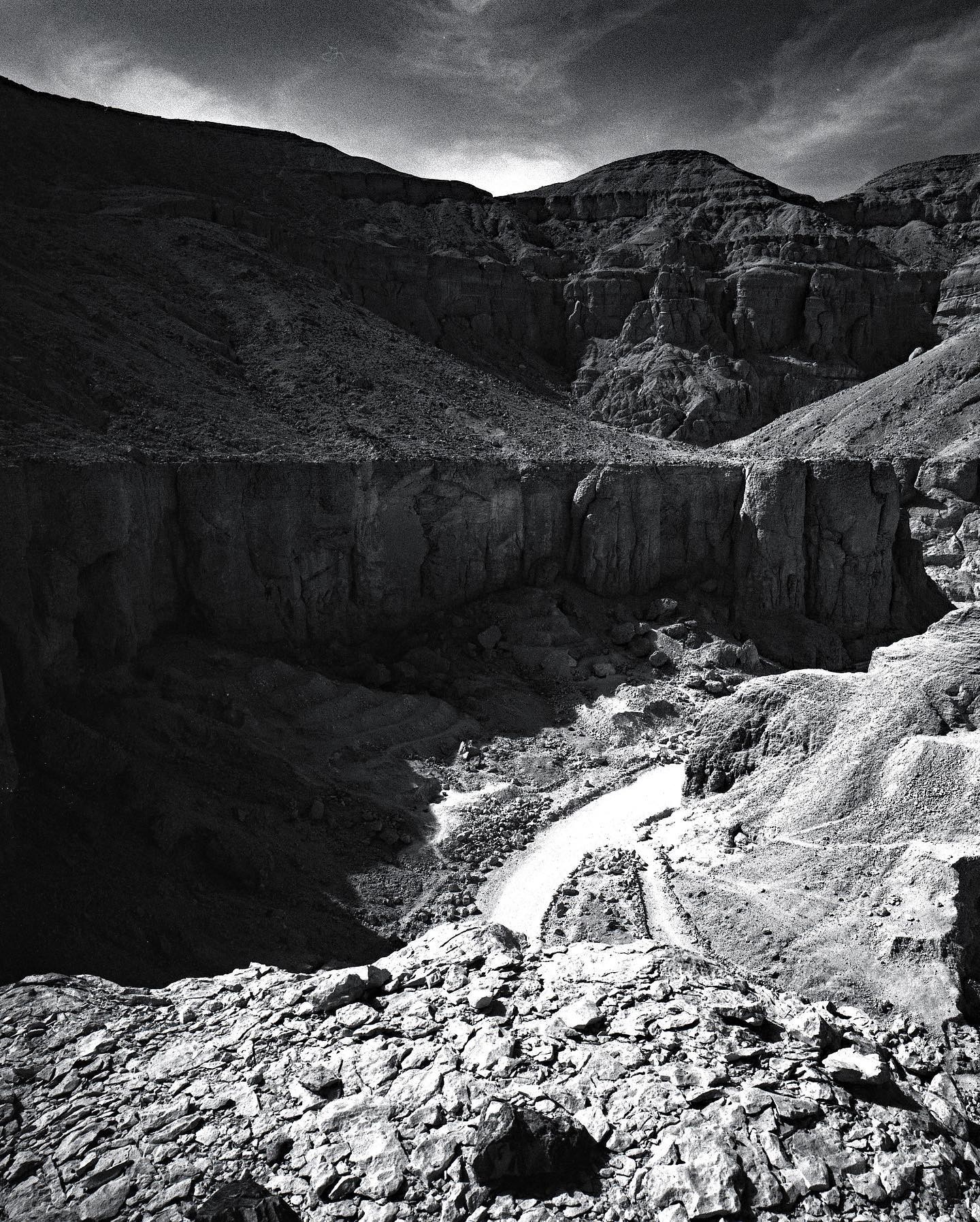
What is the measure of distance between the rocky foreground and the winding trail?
229 inches

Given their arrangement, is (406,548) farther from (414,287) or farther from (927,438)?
(414,287)

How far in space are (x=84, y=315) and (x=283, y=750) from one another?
23331 mm

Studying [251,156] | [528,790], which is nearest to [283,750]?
[528,790]

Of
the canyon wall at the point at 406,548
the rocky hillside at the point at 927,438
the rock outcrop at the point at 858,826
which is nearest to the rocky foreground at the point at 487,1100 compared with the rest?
the rock outcrop at the point at 858,826

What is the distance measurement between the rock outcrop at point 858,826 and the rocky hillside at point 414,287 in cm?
2233

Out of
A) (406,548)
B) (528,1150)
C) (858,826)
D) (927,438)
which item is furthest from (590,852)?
(927,438)

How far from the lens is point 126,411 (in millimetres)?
34875

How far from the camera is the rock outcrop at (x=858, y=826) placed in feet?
58.9

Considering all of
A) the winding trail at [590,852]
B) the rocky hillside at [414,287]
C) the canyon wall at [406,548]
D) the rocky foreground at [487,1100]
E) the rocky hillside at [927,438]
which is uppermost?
the rocky hillside at [414,287]

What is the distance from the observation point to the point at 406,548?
125 feet

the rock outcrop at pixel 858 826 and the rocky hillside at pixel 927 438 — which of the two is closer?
the rock outcrop at pixel 858 826

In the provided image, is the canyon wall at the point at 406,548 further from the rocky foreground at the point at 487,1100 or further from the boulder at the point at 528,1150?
the boulder at the point at 528,1150

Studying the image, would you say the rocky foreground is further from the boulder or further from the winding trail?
the winding trail

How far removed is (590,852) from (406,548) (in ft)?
53.9
